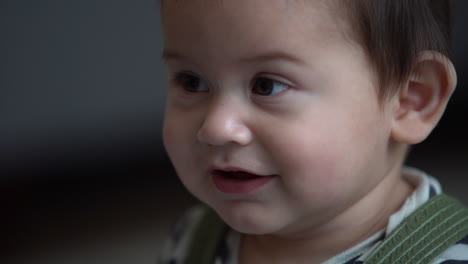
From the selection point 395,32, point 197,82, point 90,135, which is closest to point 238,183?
point 197,82

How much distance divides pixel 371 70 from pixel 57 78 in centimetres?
120

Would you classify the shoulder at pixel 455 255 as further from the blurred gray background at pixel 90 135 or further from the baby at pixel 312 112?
the blurred gray background at pixel 90 135

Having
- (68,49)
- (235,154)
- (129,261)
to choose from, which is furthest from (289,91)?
(68,49)

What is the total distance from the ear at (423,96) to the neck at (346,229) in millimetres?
64

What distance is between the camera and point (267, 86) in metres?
0.66

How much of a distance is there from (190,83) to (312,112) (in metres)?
0.14

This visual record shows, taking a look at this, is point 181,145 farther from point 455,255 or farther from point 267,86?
point 455,255

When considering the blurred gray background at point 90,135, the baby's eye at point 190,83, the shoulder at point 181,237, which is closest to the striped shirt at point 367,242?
the shoulder at point 181,237

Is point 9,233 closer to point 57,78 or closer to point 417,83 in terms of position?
point 57,78

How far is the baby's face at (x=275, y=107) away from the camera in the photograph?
0.63 m

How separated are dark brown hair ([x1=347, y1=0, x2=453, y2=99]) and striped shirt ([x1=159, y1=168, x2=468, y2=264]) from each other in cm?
14

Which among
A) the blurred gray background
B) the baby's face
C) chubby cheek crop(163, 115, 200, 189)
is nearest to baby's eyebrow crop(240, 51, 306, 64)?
the baby's face

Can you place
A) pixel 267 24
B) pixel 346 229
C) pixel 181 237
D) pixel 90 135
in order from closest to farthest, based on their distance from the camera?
pixel 267 24, pixel 346 229, pixel 181 237, pixel 90 135

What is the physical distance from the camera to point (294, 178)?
665mm
